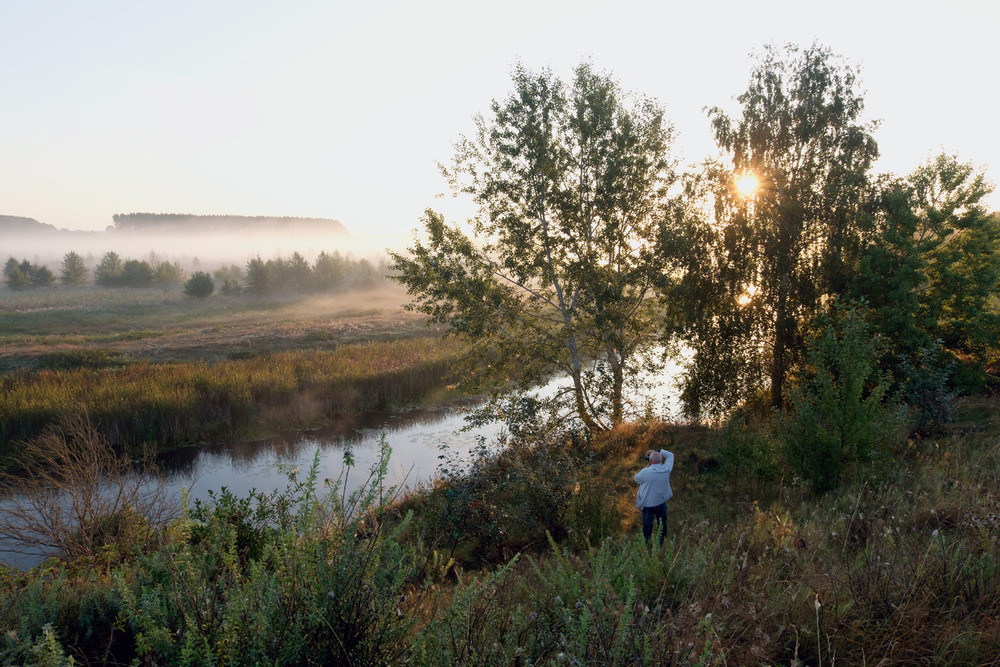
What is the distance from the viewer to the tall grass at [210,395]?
1548cm

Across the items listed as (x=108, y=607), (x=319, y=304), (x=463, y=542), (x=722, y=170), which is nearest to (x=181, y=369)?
(x=463, y=542)

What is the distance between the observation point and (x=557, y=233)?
15.2 metres

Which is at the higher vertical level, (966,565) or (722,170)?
(722,170)

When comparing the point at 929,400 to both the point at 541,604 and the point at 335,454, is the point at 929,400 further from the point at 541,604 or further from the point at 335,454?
the point at 335,454

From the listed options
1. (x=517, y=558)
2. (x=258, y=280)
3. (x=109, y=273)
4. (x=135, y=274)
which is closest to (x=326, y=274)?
(x=258, y=280)

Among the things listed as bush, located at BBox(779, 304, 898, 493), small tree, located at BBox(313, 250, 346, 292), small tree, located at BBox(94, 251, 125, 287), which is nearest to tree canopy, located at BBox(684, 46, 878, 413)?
bush, located at BBox(779, 304, 898, 493)

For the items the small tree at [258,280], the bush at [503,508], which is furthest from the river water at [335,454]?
the small tree at [258,280]

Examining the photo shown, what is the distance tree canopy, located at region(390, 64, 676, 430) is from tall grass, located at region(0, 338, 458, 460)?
274cm

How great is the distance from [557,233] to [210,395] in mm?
13447

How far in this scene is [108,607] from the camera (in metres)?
3.74

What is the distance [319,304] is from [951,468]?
61911 mm

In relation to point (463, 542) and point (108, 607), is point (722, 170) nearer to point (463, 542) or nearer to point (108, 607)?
point (463, 542)

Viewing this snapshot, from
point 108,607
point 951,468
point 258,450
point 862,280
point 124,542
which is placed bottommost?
point 258,450

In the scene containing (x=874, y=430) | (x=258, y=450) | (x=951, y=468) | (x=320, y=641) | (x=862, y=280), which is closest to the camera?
(x=320, y=641)
